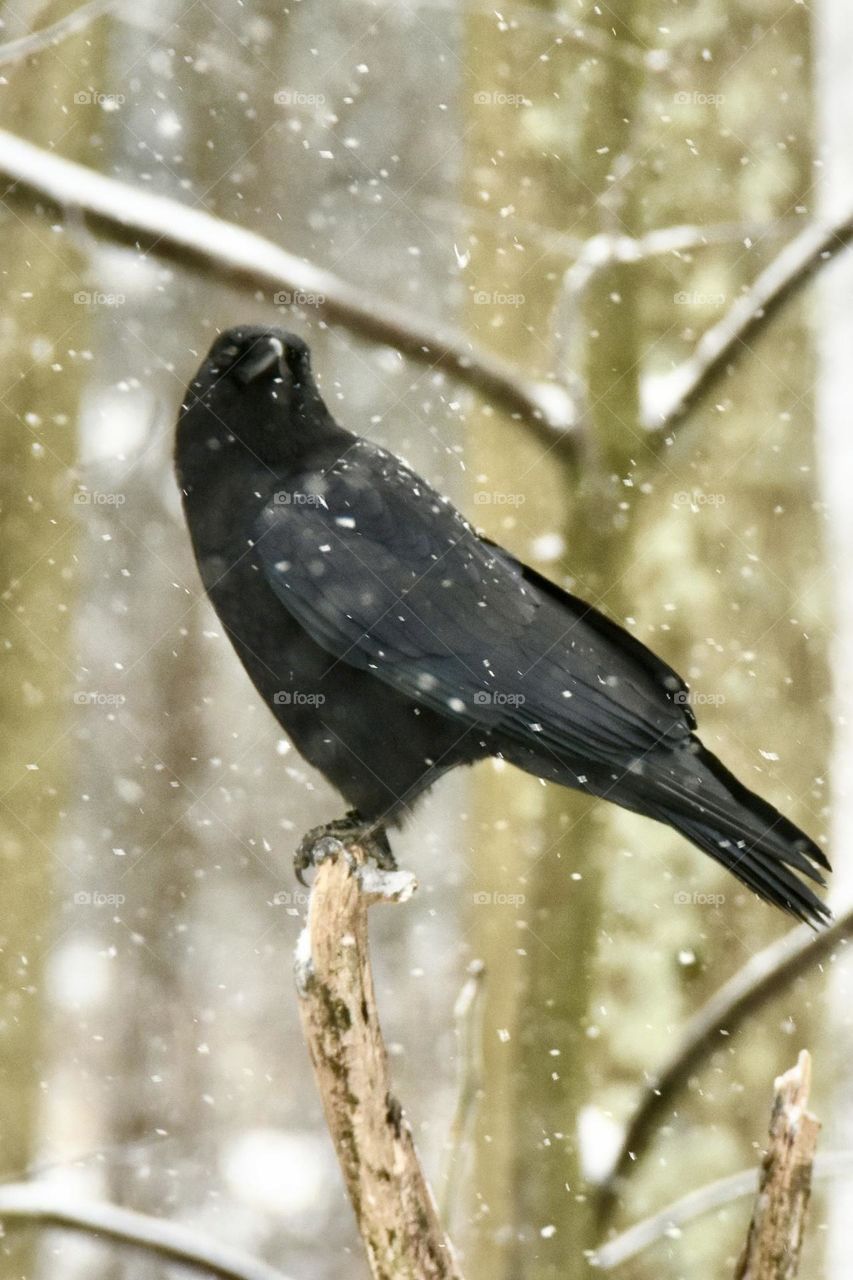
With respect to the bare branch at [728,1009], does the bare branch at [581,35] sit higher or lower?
higher

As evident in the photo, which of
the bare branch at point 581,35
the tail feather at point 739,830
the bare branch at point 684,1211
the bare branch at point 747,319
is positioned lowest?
the bare branch at point 684,1211

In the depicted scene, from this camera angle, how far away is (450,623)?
232 cm

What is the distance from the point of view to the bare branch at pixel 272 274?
2473 millimetres

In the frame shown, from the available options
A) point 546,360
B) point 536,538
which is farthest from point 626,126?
point 536,538

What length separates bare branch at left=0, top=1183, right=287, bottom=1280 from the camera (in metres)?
2.31

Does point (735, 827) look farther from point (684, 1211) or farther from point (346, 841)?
point (684, 1211)

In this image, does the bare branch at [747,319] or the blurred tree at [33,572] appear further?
the blurred tree at [33,572]

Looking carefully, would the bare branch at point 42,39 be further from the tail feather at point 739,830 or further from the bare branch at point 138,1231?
the bare branch at point 138,1231

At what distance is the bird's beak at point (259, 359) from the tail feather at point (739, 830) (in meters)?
1.02

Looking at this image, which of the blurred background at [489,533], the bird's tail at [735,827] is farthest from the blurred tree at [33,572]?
the bird's tail at [735,827]

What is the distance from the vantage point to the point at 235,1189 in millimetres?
3465

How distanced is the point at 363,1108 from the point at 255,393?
132 cm

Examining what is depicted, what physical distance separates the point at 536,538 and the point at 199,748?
1375mm

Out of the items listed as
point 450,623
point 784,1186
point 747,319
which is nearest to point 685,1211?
point 784,1186
